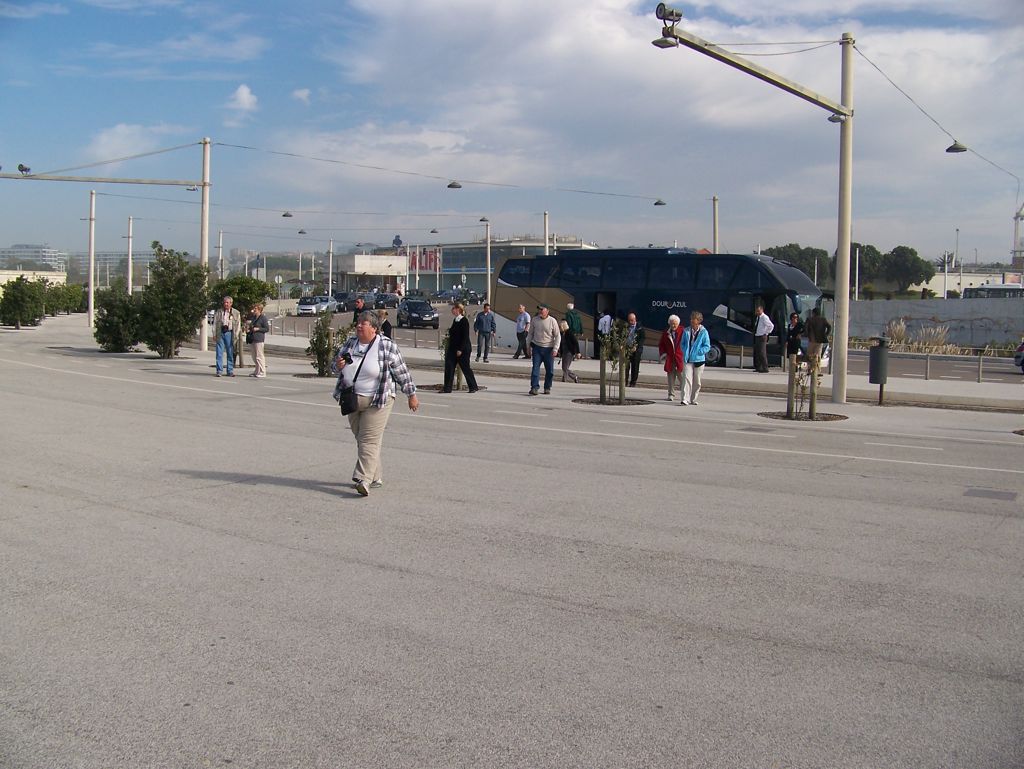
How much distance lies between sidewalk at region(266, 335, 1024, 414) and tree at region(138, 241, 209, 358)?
690 centimetres

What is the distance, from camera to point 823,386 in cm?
2422

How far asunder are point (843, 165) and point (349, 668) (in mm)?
17603

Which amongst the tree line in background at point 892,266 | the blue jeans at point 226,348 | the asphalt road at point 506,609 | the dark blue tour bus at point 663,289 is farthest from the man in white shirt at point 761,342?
the tree line in background at point 892,266

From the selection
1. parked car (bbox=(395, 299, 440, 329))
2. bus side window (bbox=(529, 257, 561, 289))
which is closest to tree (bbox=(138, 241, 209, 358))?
bus side window (bbox=(529, 257, 561, 289))

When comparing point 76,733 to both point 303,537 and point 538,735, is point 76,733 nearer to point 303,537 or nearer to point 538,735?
point 538,735

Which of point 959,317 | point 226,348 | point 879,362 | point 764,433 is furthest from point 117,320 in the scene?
point 959,317

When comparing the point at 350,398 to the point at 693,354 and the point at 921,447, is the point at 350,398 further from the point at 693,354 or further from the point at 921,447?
the point at 693,354

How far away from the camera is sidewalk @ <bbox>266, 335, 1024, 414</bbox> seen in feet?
71.4

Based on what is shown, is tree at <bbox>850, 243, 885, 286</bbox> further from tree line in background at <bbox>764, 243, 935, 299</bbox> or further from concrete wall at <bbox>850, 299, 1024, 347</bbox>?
concrete wall at <bbox>850, 299, 1024, 347</bbox>

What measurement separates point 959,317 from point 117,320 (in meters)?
38.0

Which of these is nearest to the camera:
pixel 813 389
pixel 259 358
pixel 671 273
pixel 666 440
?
pixel 666 440

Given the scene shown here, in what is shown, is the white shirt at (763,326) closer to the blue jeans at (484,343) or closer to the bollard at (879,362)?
the blue jeans at (484,343)

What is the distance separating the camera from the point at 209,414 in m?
16.9

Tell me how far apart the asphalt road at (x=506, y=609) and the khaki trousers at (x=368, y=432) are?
0.29 m
